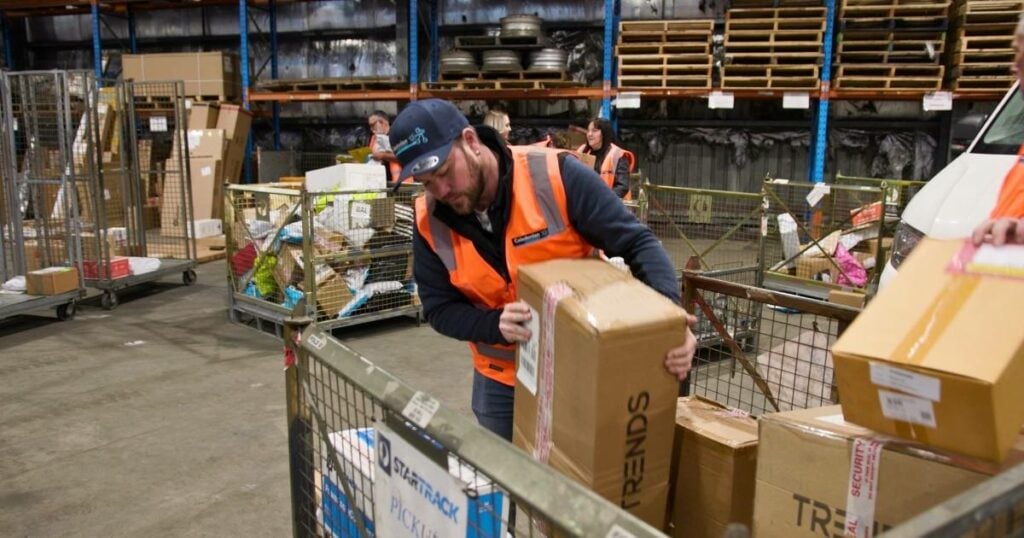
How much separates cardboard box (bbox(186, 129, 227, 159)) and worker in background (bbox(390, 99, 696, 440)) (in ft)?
32.8

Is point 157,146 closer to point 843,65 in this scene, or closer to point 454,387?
point 454,387

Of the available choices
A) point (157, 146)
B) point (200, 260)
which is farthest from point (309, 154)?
point (200, 260)

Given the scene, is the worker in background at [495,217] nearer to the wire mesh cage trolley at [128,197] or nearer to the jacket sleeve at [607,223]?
the jacket sleeve at [607,223]

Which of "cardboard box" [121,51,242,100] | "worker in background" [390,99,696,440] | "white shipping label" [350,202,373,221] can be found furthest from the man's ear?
"cardboard box" [121,51,242,100]

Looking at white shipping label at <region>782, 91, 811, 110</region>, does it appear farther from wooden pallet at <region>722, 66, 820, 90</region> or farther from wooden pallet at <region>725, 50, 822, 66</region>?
wooden pallet at <region>725, 50, 822, 66</region>

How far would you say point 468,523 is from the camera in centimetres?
122

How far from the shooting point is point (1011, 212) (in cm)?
191

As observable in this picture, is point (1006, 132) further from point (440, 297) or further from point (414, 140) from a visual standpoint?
point (414, 140)

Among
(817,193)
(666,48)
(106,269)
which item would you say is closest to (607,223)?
(817,193)

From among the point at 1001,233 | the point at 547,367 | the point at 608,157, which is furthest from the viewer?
the point at 608,157

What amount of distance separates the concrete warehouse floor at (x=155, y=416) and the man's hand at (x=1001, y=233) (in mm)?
2870

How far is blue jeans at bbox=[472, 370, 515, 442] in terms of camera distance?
7.48ft

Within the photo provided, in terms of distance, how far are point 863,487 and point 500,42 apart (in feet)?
30.8

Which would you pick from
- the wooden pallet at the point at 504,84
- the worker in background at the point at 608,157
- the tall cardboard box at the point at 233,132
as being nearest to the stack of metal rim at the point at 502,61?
the wooden pallet at the point at 504,84
